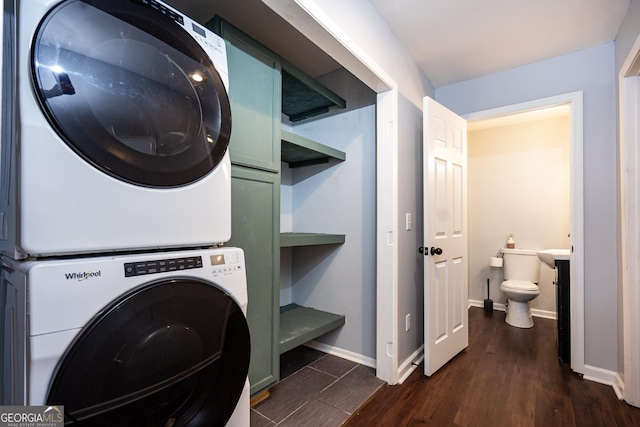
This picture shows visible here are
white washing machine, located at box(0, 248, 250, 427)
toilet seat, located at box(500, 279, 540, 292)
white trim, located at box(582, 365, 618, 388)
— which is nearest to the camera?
white washing machine, located at box(0, 248, 250, 427)

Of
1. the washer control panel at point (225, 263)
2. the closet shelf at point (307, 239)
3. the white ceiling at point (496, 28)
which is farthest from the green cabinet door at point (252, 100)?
the white ceiling at point (496, 28)

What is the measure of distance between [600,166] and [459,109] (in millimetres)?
1114

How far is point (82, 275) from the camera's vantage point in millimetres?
655

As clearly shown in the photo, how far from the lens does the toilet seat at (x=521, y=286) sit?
3.02 m

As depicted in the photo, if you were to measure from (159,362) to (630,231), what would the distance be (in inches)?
98.7

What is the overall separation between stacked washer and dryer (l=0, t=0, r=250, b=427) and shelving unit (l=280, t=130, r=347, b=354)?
864mm

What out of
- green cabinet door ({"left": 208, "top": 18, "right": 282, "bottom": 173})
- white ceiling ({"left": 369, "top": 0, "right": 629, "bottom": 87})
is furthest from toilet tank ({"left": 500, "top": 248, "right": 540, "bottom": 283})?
green cabinet door ({"left": 208, "top": 18, "right": 282, "bottom": 173})

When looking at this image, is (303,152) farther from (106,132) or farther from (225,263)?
(106,132)

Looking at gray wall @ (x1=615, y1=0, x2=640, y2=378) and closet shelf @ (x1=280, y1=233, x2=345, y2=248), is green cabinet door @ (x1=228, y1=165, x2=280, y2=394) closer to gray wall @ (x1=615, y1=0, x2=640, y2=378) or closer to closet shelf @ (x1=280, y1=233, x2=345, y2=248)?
closet shelf @ (x1=280, y1=233, x2=345, y2=248)

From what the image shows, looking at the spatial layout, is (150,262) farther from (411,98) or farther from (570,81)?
(570,81)

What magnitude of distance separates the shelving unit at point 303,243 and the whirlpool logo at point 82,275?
111 centimetres

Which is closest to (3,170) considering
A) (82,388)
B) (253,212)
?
(82,388)

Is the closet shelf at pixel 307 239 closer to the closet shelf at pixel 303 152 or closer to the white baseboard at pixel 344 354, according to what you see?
the closet shelf at pixel 303 152

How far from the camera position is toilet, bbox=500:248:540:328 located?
3.03 meters
